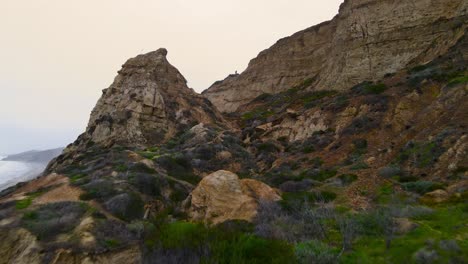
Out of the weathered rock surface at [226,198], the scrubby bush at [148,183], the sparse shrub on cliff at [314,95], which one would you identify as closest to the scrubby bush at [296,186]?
the weathered rock surface at [226,198]

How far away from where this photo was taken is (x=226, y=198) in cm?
1906

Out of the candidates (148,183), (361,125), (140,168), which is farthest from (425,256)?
(361,125)

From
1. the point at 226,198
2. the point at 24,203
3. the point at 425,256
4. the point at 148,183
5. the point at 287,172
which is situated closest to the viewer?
the point at 425,256

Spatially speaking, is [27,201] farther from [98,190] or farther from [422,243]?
[422,243]

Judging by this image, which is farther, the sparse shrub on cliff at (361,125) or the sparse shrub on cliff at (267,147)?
the sparse shrub on cliff at (267,147)

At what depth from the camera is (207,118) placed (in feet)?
168

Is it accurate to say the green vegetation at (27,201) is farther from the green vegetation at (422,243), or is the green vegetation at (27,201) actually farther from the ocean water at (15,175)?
the ocean water at (15,175)

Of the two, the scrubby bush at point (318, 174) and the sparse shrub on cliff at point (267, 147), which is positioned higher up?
the sparse shrub on cliff at point (267, 147)

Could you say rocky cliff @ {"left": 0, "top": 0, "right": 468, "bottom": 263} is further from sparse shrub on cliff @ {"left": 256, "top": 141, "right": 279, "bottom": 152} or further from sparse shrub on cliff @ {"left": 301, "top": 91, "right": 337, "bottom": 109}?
sparse shrub on cliff @ {"left": 301, "top": 91, "right": 337, "bottom": 109}

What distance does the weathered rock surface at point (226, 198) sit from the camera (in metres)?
17.9

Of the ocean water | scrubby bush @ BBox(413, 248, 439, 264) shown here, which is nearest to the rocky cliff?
scrubby bush @ BBox(413, 248, 439, 264)

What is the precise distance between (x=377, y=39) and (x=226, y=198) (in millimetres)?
41813

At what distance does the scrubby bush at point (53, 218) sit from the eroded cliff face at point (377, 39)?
1559 inches

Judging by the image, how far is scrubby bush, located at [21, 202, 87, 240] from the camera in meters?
15.3
